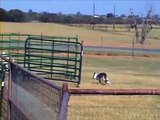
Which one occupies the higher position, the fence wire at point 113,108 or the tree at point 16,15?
the tree at point 16,15

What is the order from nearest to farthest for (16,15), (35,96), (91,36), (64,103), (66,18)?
(64,103)
(35,96)
(91,36)
(16,15)
(66,18)

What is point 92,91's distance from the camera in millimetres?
4891

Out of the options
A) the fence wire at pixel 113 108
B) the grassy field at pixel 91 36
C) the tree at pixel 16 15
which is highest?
the tree at pixel 16 15

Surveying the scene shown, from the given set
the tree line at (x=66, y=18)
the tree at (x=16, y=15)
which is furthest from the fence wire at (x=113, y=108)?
the tree line at (x=66, y=18)

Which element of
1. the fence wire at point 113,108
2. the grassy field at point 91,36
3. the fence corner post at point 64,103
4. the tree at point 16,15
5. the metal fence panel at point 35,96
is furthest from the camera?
the tree at point 16,15

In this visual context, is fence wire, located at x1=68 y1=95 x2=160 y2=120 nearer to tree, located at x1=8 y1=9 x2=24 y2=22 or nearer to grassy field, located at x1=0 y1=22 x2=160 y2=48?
grassy field, located at x1=0 y1=22 x2=160 y2=48

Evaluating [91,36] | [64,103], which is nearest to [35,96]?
[64,103]

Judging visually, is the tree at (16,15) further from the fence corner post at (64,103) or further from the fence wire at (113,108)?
the fence corner post at (64,103)

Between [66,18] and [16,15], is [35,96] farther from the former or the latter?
[66,18]

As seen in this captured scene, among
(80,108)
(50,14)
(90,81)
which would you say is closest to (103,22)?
(50,14)

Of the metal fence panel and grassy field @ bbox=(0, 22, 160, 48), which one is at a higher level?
the metal fence panel

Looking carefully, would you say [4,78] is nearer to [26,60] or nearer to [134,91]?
[134,91]

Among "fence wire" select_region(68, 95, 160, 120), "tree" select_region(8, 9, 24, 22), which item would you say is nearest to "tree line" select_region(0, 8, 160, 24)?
"tree" select_region(8, 9, 24, 22)

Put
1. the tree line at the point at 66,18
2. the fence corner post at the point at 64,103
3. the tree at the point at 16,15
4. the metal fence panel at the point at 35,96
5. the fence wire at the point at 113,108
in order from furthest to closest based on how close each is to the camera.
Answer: the tree line at the point at 66,18
the tree at the point at 16,15
the fence wire at the point at 113,108
the metal fence panel at the point at 35,96
the fence corner post at the point at 64,103
